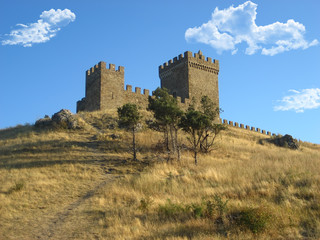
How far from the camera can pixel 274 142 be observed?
35156mm

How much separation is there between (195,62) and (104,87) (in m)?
12.7

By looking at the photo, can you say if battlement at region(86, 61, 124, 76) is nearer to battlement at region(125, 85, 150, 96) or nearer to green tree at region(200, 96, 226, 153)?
battlement at region(125, 85, 150, 96)

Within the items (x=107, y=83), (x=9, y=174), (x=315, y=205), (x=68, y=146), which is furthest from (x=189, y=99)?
(x=315, y=205)

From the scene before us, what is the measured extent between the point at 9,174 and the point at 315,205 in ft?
44.7

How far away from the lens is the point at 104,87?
99.2 ft

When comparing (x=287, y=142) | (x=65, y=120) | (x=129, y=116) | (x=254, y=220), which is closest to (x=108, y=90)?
(x=65, y=120)

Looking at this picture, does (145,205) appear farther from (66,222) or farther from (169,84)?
(169,84)

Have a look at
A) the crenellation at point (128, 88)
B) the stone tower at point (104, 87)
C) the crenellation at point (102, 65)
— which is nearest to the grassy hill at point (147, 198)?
the stone tower at point (104, 87)

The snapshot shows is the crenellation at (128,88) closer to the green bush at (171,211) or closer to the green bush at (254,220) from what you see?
the green bush at (171,211)

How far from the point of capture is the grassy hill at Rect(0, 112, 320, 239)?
27.9 feet

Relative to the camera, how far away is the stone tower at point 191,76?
3656 cm

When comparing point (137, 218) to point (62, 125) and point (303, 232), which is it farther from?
point (62, 125)

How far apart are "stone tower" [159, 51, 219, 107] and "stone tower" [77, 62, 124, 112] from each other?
26.3ft

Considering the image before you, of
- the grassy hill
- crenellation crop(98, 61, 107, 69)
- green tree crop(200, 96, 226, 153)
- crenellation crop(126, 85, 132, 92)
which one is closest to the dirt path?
the grassy hill
